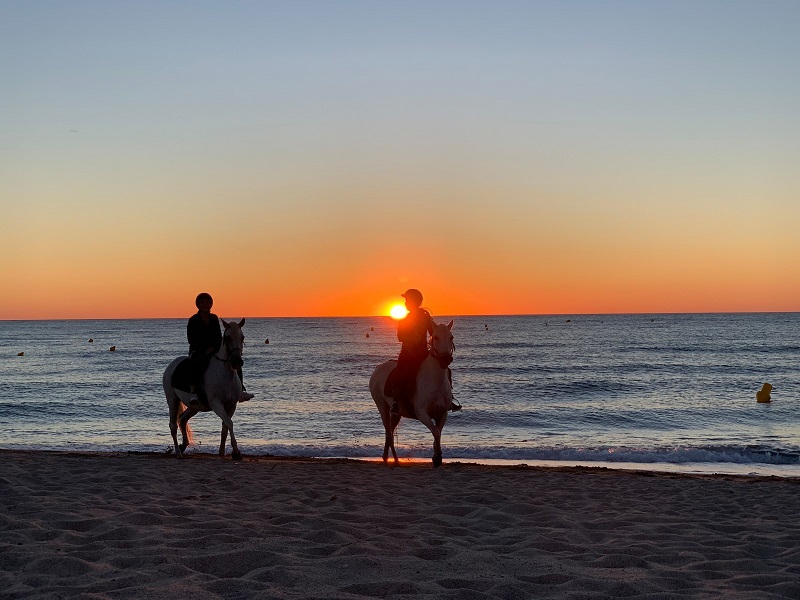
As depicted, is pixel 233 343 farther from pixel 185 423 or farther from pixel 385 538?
pixel 385 538

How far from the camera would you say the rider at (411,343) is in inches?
480

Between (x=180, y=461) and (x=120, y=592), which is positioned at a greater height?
(x=120, y=592)

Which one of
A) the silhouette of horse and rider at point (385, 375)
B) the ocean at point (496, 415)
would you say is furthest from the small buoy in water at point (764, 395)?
the silhouette of horse and rider at point (385, 375)

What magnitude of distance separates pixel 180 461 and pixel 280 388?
24.3 meters

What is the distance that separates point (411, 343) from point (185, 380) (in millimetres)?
4553

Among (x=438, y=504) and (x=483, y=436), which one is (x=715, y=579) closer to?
(x=438, y=504)

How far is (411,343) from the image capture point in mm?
12375

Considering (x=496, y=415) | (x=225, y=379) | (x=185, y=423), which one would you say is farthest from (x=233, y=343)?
(x=496, y=415)

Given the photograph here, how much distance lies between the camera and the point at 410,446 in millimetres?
18906

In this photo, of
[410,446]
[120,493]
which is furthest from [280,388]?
[120,493]

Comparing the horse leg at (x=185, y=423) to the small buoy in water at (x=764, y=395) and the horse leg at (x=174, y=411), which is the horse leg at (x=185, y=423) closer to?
the horse leg at (x=174, y=411)

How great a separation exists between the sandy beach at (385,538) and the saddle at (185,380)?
121 inches

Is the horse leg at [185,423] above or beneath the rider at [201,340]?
beneath

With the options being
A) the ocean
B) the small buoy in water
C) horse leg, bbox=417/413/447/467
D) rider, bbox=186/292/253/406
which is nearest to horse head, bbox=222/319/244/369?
rider, bbox=186/292/253/406
